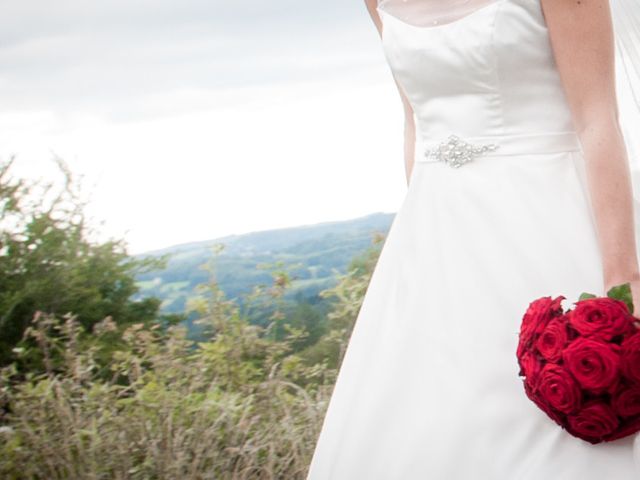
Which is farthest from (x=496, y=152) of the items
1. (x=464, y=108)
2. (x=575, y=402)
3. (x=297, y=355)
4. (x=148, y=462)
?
(x=297, y=355)

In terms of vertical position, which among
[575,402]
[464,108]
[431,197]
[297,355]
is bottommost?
[297,355]

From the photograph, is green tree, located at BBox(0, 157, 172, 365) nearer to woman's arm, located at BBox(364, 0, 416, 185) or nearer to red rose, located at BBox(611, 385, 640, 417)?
woman's arm, located at BBox(364, 0, 416, 185)

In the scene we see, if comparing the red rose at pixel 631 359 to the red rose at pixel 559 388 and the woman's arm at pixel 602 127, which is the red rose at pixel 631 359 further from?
the woman's arm at pixel 602 127

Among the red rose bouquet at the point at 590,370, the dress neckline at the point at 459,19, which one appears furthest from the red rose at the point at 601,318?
the dress neckline at the point at 459,19

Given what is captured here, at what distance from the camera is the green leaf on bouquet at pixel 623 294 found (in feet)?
3.95

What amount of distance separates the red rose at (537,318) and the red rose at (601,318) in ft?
0.10

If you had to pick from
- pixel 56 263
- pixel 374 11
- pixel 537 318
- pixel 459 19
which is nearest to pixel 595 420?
pixel 537 318

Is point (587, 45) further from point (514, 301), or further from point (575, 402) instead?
point (575, 402)

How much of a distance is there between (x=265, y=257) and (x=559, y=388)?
3322 mm

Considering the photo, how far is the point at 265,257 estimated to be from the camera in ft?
14.3

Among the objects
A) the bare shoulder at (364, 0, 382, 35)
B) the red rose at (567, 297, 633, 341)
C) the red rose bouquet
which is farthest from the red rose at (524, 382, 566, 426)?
the bare shoulder at (364, 0, 382, 35)

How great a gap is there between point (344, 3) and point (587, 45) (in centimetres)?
262

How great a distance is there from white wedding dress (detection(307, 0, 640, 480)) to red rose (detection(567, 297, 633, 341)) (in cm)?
18

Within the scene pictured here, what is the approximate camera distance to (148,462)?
9.21 feet
